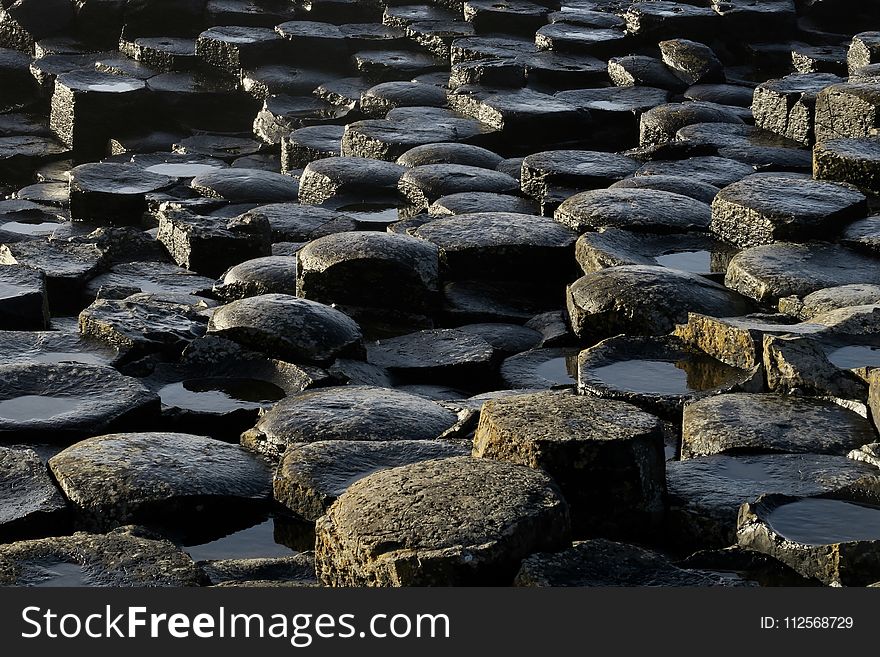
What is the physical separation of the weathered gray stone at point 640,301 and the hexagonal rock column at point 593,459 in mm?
1480

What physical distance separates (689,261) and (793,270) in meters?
0.62

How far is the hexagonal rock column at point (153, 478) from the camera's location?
345cm

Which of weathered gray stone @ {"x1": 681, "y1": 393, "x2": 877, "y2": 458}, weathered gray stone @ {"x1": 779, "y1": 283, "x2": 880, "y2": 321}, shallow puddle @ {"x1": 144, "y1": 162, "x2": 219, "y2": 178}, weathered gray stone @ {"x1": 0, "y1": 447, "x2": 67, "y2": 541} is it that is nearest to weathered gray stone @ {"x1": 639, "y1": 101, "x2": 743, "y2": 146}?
shallow puddle @ {"x1": 144, "y1": 162, "x2": 219, "y2": 178}

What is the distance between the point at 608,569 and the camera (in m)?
2.82

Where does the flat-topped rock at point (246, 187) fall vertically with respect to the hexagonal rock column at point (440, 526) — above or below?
below

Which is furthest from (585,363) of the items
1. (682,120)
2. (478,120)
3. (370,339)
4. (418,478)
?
(478,120)


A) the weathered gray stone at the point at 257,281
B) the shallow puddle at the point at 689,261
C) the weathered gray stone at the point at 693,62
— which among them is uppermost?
the weathered gray stone at the point at 693,62

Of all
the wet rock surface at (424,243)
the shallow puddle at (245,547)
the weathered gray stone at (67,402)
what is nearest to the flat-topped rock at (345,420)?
the wet rock surface at (424,243)

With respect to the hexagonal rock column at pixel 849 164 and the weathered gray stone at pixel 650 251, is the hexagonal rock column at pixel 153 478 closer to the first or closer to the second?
the weathered gray stone at pixel 650 251

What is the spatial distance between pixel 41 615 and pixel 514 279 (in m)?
3.65

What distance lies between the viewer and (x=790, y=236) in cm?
566

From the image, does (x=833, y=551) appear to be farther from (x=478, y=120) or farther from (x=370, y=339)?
(x=478, y=120)

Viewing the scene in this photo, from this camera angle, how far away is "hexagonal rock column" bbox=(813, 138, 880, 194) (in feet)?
20.7

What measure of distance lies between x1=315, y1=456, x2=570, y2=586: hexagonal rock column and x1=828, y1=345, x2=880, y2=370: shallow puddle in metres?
1.50
